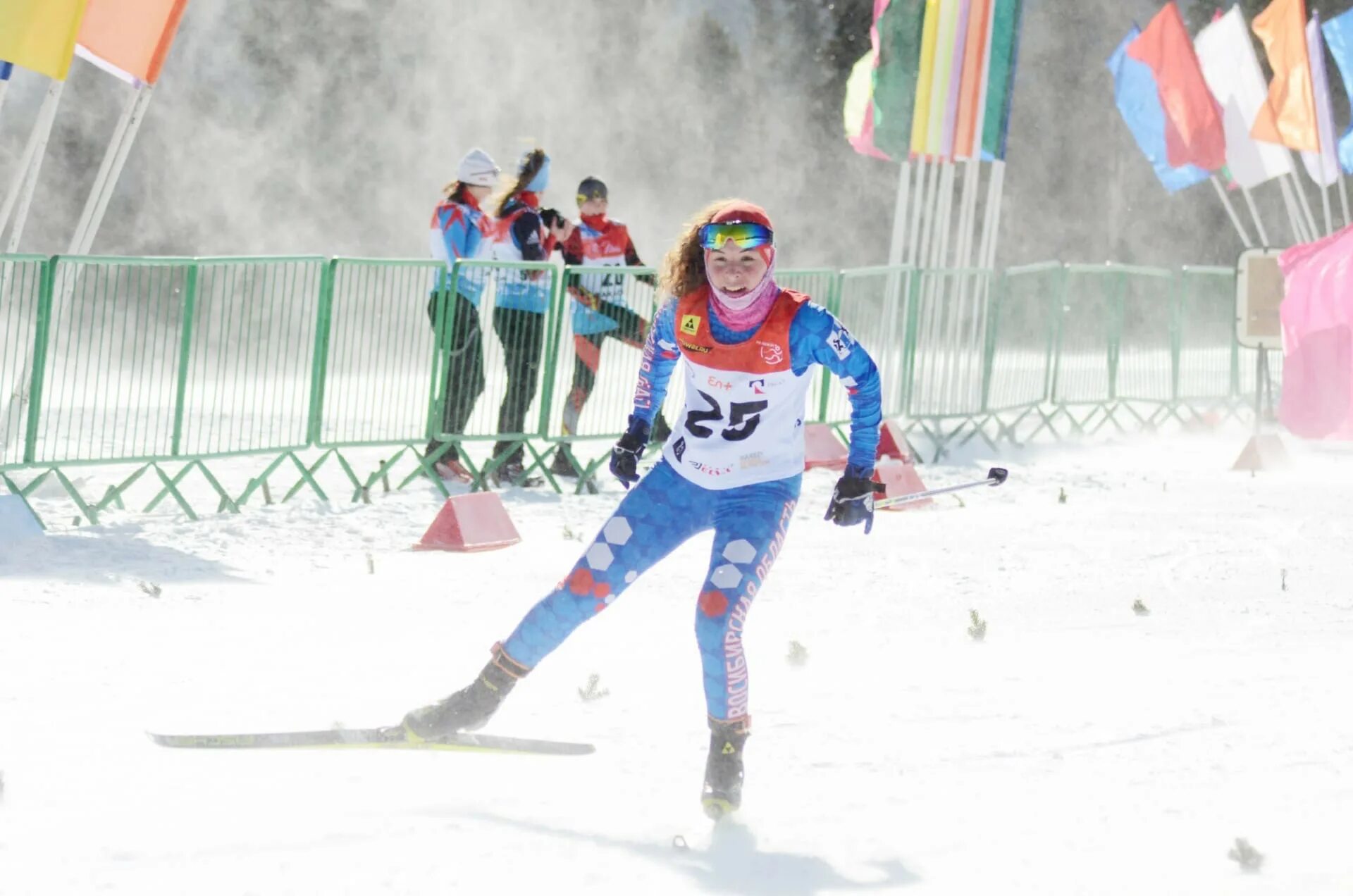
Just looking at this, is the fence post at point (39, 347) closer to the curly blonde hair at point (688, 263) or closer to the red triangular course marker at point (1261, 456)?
the curly blonde hair at point (688, 263)

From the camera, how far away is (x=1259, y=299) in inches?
589

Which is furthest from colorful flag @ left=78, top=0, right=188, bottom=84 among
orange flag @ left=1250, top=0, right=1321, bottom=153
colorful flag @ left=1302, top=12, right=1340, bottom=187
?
colorful flag @ left=1302, top=12, right=1340, bottom=187

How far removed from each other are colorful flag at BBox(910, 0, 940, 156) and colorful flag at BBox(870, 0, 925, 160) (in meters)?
0.03

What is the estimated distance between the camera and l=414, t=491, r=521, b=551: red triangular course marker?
930 cm

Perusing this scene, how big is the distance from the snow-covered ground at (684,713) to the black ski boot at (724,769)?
0.09 metres

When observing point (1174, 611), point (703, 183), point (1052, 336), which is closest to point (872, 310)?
point (1052, 336)

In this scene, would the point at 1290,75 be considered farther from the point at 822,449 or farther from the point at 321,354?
the point at 321,354

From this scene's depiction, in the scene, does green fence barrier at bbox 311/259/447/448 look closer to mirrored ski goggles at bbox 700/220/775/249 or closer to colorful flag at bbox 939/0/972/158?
colorful flag at bbox 939/0/972/158

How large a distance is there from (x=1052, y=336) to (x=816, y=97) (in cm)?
1063

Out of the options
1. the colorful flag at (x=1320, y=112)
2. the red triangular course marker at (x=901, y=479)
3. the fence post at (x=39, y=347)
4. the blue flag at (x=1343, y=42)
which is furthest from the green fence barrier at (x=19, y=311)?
the blue flag at (x=1343, y=42)

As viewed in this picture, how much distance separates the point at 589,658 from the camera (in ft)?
22.9

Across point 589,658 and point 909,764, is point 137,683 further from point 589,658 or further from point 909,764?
point 909,764

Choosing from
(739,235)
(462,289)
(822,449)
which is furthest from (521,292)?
(739,235)

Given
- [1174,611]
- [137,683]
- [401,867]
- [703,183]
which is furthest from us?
[703,183]
